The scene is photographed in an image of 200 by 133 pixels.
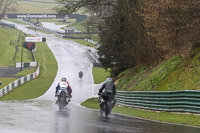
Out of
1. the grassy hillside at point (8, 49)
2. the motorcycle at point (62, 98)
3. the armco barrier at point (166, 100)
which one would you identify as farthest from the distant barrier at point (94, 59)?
the motorcycle at point (62, 98)

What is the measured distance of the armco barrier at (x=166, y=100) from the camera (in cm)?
1625

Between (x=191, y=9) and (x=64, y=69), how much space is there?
53261 mm

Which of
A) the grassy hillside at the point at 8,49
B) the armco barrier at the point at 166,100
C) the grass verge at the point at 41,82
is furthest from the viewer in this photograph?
the grassy hillside at the point at 8,49

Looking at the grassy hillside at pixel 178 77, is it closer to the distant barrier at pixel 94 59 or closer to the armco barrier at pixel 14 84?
the armco barrier at pixel 14 84

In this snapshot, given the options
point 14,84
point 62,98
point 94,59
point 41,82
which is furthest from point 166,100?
point 94,59

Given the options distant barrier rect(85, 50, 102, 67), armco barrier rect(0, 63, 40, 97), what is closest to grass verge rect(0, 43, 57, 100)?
armco barrier rect(0, 63, 40, 97)

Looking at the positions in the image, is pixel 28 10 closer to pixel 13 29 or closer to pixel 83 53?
pixel 13 29

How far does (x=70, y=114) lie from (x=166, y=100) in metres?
4.45

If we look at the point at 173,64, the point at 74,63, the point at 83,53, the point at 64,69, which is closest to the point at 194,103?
the point at 173,64

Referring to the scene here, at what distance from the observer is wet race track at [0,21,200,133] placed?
440 inches

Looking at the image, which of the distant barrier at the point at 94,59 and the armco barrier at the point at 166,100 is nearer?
the armco barrier at the point at 166,100

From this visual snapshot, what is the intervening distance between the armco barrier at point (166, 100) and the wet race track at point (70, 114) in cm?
245

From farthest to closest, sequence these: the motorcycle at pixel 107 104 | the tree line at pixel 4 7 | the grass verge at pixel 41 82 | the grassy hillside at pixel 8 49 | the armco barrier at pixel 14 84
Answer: the tree line at pixel 4 7
the grassy hillside at pixel 8 49
the armco barrier at pixel 14 84
the grass verge at pixel 41 82
the motorcycle at pixel 107 104

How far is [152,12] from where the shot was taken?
23922 millimetres
